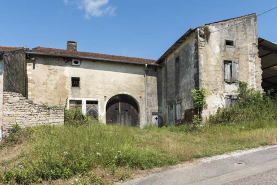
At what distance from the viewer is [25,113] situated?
10234 mm

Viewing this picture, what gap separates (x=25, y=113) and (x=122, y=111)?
698 centimetres

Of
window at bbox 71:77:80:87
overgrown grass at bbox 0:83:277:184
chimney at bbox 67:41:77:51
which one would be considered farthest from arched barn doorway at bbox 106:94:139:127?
chimney at bbox 67:41:77:51

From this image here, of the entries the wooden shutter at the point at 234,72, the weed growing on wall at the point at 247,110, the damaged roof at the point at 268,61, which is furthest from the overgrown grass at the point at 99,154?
the damaged roof at the point at 268,61

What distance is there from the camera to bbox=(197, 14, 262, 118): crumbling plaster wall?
1265 cm

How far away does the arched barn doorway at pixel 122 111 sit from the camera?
15633mm

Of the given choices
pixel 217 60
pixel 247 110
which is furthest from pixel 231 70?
pixel 247 110

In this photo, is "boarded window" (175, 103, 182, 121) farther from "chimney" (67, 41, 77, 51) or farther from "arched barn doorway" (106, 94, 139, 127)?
"chimney" (67, 41, 77, 51)

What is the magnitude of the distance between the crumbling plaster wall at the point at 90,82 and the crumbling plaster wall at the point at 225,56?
4.95m

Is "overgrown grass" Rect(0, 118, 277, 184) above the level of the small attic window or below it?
below

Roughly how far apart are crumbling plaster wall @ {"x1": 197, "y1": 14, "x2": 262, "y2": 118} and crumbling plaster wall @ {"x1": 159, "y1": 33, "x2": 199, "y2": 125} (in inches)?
23.0

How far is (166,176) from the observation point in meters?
5.41

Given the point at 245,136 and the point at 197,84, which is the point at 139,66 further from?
the point at 245,136

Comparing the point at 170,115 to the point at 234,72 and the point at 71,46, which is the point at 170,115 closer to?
the point at 234,72

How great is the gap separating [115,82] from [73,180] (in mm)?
Result: 11041
